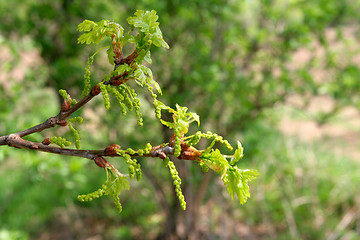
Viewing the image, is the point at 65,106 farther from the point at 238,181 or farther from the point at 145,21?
the point at 238,181

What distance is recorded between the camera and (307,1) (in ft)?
13.7

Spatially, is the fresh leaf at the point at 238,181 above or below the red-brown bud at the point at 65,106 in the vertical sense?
below

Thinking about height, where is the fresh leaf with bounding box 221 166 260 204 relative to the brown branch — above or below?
below

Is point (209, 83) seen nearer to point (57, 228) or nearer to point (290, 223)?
point (290, 223)

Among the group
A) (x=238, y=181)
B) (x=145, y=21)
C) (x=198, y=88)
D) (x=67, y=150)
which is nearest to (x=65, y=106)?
(x=67, y=150)

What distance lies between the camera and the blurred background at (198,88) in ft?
13.2

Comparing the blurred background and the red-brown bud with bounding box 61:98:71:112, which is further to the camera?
the blurred background

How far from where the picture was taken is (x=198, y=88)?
14.5 feet

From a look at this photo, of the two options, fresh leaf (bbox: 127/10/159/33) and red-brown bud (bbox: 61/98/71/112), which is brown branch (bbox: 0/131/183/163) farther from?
fresh leaf (bbox: 127/10/159/33)

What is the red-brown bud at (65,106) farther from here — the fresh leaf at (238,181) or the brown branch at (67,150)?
the fresh leaf at (238,181)

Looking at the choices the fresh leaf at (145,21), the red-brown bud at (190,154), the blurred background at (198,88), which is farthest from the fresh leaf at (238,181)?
the blurred background at (198,88)

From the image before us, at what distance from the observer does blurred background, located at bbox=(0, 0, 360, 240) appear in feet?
13.2

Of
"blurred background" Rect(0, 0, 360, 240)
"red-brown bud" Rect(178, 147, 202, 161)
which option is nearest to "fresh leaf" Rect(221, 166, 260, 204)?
"red-brown bud" Rect(178, 147, 202, 161)

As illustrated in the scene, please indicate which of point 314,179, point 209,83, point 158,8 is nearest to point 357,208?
point 314,179
